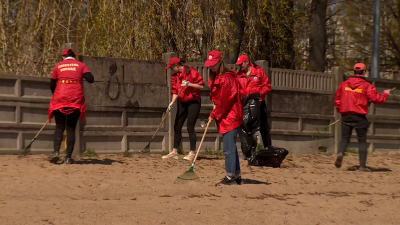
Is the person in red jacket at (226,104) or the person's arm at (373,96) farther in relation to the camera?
the person's arm at (373,96)

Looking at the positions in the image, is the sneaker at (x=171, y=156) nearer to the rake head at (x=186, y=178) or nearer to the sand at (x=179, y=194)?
the sand at (x=179, y=194)

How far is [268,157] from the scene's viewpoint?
11242 mm

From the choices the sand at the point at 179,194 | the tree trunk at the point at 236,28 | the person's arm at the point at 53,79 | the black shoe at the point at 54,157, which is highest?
the tree trunk at the point at 236,28

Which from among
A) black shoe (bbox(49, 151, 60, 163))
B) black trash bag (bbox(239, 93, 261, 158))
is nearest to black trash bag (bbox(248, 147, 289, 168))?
black trash bag (bbox(239, 93, 261, 158))

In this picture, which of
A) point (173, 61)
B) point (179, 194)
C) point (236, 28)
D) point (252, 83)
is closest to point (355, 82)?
point (252, 83)

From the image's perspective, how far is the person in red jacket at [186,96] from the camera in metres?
11.7

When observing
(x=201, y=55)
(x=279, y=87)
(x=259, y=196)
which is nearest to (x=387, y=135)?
(x=279, y=87)

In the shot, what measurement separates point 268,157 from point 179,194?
3005 millimetres

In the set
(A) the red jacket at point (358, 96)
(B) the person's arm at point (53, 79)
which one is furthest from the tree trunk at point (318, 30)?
(B) the person's arm at point (53, 79)

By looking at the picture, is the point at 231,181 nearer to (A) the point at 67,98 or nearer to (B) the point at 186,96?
(A) the point at 67,98

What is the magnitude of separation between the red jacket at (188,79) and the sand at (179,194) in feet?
3.46

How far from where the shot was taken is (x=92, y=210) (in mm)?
7113

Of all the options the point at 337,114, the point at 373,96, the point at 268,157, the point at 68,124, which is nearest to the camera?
the point at 68,124

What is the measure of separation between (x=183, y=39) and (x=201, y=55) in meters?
0.65
